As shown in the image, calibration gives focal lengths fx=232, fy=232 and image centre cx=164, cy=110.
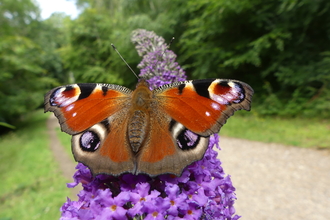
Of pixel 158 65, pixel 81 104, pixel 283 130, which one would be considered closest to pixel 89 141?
pixel 81 104

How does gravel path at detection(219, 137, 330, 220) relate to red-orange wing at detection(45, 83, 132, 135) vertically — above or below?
below

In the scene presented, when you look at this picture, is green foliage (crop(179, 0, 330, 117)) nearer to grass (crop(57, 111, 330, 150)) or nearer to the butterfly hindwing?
grass (crop(57, 111, 330, 150))

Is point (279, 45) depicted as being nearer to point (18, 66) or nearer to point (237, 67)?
point (237, 67)

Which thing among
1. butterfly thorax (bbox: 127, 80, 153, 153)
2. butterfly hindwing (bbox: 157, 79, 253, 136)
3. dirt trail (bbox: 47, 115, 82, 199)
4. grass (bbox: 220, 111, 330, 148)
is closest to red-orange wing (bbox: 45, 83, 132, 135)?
butterfly thorax (bbox: 127, 80, 153, 153)

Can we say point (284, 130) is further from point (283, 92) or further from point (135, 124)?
point (135, 124)

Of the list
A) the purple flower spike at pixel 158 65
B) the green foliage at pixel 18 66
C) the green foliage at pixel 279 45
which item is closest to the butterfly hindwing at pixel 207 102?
the purple flower spike at pixel 158 65
